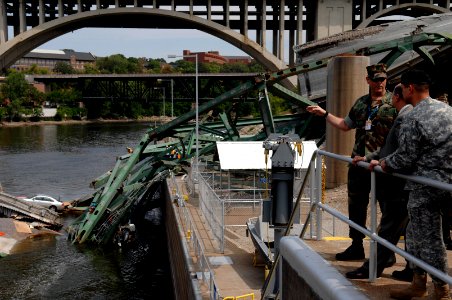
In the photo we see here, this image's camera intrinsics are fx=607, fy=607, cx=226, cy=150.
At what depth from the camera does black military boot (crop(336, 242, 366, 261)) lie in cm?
532

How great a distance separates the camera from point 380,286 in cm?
462

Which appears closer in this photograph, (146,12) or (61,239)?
(61,239)

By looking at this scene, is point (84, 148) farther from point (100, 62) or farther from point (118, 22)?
point (100, 62)

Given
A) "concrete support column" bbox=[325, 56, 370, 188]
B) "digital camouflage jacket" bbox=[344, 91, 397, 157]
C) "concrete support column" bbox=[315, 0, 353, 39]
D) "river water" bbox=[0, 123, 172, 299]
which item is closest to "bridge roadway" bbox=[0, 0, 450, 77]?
"concrete support column" bbox=[315, 0, 353, 39]

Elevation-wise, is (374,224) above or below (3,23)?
below

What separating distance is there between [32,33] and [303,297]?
54227mm

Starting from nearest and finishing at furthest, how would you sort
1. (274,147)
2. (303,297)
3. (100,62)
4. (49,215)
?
(303,297), (274,147), (49,215), (100,62)

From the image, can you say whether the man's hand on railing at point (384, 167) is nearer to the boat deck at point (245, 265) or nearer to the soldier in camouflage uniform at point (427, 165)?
the soldier in camouflage uniform at point (427, 165)

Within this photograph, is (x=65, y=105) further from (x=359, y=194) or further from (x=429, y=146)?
(x=429, y=146)

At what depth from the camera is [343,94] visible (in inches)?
826

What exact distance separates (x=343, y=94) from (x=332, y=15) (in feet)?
120

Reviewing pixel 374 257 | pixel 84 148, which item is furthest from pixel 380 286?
pixel 84 148

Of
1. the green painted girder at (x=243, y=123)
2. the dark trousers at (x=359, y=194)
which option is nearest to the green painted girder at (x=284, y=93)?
the green painted girder at (x=243, y=123)

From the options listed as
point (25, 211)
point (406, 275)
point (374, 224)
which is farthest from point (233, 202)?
point (374, 224)
